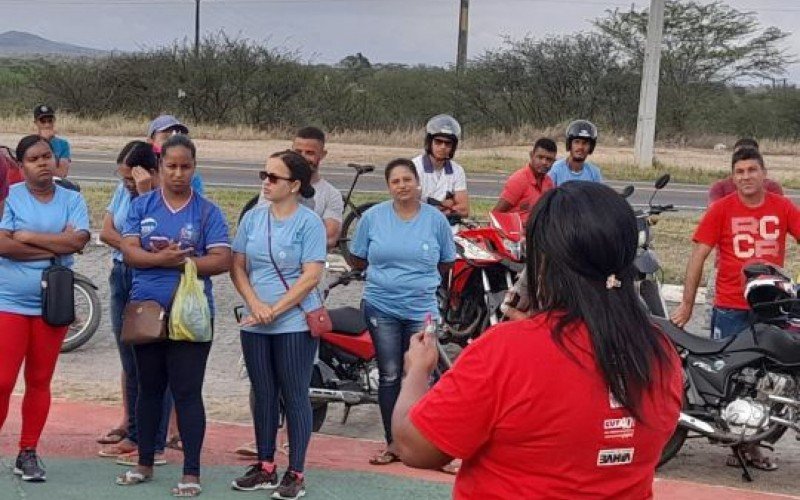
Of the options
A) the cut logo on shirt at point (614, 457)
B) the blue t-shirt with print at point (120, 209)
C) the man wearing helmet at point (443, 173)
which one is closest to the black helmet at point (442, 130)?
the man wearing helmet at point (443, 173)

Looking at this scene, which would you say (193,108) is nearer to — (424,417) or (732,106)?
(732,106)

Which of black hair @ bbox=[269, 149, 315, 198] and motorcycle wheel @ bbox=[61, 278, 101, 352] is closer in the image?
black hair @ bbox=[269, 149, 315, 198]

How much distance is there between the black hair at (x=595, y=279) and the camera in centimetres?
253

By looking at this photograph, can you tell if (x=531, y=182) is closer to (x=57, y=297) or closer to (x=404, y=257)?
(x=404, y=257)

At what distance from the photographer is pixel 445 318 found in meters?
8.77

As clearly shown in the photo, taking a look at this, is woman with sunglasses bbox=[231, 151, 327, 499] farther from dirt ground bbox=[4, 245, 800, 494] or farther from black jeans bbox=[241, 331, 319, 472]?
dirt ground bbox=[4, 245, 800, 494]

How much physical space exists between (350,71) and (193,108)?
7.67m

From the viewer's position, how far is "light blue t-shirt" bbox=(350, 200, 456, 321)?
6.45m

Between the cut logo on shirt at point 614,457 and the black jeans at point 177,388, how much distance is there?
3.33m

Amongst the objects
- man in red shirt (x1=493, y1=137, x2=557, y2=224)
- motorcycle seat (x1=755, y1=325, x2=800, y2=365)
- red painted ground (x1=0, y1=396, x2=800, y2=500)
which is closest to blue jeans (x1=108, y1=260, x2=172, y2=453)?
red painted ground (x1=0, y1=396, x2=800, y2=500)

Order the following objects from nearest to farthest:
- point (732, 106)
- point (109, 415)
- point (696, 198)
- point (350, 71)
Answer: point (109, 415)
point (696, 198)
point (732, 106)
point (350, 71)

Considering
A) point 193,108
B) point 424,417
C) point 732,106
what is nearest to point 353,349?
point 424,417

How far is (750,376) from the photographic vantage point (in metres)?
6.45

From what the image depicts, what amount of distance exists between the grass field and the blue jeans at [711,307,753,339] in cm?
479
